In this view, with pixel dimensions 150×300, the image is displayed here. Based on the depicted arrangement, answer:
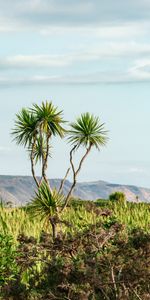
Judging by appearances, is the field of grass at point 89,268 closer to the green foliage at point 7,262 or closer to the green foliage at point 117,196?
the green foliage at point 7,262

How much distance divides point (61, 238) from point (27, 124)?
1761 cm

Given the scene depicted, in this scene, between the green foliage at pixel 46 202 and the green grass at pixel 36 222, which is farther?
the green foliage at pixel 46 202

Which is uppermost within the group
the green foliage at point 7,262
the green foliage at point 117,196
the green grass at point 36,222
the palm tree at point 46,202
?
the green foliage at point 117,196

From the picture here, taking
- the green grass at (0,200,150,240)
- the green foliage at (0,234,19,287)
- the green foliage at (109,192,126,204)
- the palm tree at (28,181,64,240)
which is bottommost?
the green foliage at (0,234,19,287)

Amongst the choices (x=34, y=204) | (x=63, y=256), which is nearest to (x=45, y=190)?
(x=34, y=204)

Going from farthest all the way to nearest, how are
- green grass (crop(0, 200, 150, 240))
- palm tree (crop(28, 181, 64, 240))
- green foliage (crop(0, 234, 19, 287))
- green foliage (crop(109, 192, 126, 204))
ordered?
green foliage (crop(109, 192, 126, 204)), palm tree (crop(28, 181, 64, 240)), green grass (crop(0, 200, 150, 240)), green foliage (crop(0, 234, 19, 287))

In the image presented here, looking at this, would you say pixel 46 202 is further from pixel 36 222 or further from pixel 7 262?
pixel 7 262

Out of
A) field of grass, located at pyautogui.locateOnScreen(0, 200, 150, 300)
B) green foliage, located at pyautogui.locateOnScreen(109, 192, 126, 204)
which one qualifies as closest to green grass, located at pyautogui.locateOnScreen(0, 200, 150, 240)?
field of grass, located at pyautogui.locateOnScreen(0, 200, 150, 300)

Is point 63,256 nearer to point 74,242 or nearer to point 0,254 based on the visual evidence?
point 74,242

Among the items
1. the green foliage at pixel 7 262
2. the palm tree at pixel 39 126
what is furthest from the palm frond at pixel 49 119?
the green foliage at pixel 7 262

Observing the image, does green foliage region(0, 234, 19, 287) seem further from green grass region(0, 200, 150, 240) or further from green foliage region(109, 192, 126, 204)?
green foliage region(109, 192, 126, 204)

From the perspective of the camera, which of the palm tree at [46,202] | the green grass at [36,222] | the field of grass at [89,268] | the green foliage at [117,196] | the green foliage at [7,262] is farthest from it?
the green foliage at [117,196]

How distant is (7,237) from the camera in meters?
11.7

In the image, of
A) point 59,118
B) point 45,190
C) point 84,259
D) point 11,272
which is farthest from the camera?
point 59,118
